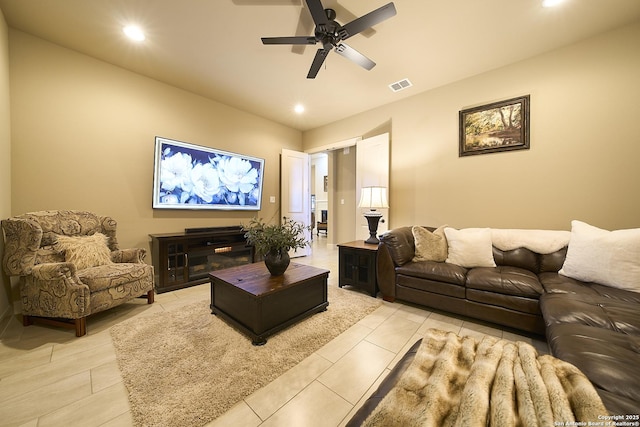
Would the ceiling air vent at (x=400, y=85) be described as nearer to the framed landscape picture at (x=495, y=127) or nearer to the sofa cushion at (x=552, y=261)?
the framed landscape picture at (x=495, y=127)

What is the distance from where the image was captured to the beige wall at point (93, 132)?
2434 millimetres

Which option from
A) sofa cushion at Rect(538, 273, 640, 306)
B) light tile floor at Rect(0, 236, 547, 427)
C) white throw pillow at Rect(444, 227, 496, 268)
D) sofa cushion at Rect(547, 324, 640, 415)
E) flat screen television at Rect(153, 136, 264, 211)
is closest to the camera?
sofa cushion at Rect(547, 324, 640, 415)

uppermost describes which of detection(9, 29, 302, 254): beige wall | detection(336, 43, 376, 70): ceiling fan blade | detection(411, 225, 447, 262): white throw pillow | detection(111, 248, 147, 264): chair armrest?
detection(336, 43, 376, 70): ceiling fan blade

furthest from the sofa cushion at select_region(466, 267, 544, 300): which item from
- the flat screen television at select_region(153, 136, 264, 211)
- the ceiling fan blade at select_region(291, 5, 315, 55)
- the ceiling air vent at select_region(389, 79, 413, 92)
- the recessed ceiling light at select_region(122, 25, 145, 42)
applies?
the recessed ceiling light at select_region(122, 25, 145, 42)

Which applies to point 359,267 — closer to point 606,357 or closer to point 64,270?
point 606,357

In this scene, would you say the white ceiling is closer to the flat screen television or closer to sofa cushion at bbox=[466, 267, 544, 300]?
the flat screen television

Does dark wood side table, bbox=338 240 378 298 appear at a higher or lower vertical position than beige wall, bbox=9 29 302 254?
lower

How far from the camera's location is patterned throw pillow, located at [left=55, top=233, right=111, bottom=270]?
216 cm

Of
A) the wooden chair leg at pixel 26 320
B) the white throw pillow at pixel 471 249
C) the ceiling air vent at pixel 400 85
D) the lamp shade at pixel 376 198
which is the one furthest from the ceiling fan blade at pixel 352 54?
the wooden chair leg at pixel 26 320

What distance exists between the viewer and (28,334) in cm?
190

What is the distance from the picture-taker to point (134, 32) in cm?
240

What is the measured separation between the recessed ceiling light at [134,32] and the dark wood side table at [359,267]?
3.29m

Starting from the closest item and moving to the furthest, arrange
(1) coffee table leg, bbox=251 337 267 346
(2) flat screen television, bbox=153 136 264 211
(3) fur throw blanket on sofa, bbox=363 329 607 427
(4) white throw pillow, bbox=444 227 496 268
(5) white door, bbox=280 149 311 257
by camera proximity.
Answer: (3) fur throw blanket on sofa, bbox=363 329 607 427 → (1) coffee table leg, bbox=251 337 267 346 → (4) white throw pillow, bbox=444 227 496 268 → (2) flat screen television, bbox=153 136 264 211 → (5) white door, bbox=280 149 311 257

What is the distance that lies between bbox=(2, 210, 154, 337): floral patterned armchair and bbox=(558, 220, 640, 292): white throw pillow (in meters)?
4.04
